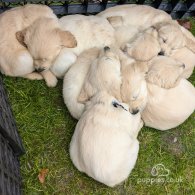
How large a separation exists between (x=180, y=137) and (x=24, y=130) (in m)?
1.66

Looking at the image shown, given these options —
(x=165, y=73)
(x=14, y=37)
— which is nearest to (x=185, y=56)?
(x=165, y=73)

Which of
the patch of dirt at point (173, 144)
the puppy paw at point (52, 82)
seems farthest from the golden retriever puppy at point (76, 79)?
the patch of dirt at point (173, 144)

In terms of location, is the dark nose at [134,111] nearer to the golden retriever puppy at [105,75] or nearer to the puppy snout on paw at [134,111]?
the puppy snout on paw at [134,111]

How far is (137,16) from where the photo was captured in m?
4.23

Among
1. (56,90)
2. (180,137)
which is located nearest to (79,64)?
(56,90)

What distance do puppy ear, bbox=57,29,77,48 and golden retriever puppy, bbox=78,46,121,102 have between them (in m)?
0.37

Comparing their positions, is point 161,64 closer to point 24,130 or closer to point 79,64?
point 79,64

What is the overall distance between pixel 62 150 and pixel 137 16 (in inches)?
62.9

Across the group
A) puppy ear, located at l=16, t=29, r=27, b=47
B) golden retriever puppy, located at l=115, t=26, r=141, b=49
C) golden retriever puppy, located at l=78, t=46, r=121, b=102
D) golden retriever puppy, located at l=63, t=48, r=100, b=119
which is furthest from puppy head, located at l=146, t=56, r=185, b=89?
puppy ear, located at l=16, t=29, r=27, b=47

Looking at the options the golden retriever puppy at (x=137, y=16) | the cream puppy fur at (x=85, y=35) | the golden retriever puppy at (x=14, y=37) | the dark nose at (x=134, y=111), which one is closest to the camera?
the dark nose at (x=134, y=111)

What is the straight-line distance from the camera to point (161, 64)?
12.2 ft

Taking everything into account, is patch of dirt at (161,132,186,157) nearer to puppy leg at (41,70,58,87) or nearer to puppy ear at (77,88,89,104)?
puppy ear at (77,88,89,104)

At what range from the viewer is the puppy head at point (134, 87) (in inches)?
139

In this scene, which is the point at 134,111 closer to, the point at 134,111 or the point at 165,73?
the point at 134,111
